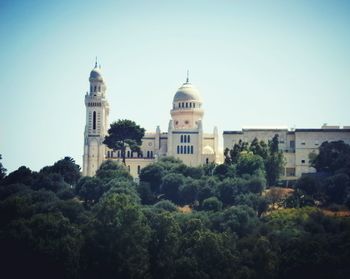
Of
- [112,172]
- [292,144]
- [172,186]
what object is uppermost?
[292,144]

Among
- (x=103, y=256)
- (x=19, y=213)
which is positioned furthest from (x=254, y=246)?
(x=19, y=213)

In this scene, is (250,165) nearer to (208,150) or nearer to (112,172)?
(208,150)

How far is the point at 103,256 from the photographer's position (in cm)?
6762

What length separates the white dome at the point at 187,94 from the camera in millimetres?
115875

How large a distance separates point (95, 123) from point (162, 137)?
26.0ft

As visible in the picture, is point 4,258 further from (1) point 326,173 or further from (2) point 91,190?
(1) point 326,173

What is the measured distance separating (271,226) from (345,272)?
11817 millimetres

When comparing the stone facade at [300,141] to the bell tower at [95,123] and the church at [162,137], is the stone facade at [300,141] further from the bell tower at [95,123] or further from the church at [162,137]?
the bell tower at [95,123]

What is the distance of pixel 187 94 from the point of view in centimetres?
11588

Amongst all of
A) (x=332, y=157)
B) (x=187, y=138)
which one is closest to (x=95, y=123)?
(x=187, y=138)

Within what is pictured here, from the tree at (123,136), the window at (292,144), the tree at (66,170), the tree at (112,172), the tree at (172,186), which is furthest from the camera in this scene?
the window at (292,144)

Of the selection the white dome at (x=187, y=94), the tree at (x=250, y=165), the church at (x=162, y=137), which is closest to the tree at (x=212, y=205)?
the tree at (x=250, y=165)

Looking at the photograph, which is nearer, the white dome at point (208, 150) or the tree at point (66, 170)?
the tree at point (66, 170)

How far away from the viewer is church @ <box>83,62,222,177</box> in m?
112
